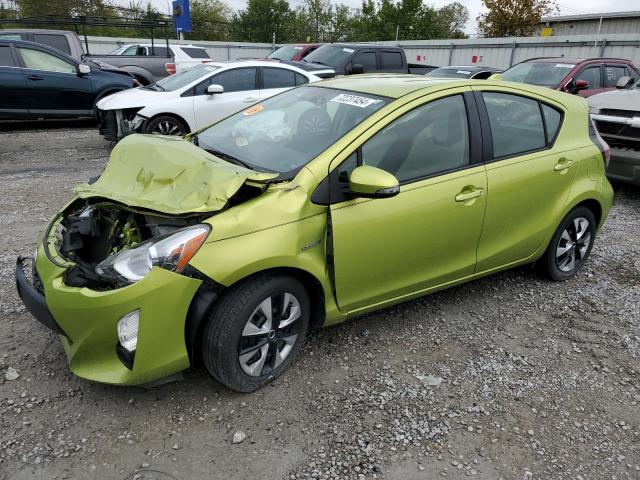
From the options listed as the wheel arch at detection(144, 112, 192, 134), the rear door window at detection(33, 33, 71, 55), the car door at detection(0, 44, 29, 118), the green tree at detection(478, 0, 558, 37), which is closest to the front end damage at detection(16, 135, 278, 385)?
the wheel arch at detection(144, 112, 192, 134)

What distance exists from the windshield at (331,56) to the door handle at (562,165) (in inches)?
351

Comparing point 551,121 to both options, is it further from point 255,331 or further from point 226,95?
point 226,95

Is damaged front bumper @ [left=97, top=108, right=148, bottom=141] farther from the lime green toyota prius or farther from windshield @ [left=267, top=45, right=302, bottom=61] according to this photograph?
windshield @ [left=267, top=45, right=302, bottom=61]

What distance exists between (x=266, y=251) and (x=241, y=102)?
6.48 m

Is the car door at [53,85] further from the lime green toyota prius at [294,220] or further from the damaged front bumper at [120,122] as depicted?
the lime green toyota prius at [294,220]

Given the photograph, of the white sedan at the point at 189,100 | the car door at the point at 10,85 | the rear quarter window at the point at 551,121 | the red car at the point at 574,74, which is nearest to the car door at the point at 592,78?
the red car at the point at 574,74

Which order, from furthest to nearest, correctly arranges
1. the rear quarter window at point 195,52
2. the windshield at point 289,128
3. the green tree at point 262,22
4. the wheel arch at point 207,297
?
the green tree at point 262,22, the rear quarter window at point 195,52, the windshield at point 289,128, the wheel arch at point 207,297

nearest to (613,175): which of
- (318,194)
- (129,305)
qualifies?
(318,194)

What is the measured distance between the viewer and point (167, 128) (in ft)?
26.3

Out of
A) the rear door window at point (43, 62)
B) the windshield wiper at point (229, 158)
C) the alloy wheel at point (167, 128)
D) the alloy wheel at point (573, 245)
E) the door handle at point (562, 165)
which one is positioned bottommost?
→ the alloy wheel at point (573, 245)

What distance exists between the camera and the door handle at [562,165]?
3.67 meters

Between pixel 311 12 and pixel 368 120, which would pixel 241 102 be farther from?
pixel 311 12

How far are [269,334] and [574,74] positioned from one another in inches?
353

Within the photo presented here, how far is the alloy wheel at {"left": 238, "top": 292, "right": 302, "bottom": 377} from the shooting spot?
2.62m
